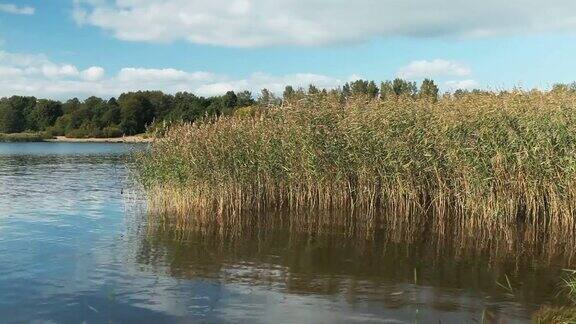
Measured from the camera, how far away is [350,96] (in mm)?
19438

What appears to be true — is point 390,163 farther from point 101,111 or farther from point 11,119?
point 11,119

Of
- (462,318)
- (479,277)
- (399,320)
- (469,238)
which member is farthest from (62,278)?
(469,238)

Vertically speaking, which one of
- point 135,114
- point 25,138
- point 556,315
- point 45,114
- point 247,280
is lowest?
point 247,280

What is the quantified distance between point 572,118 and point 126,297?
11694 mm

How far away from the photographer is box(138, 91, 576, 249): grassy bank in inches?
546

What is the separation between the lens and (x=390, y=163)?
15.9 m

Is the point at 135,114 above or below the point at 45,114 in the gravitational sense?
below

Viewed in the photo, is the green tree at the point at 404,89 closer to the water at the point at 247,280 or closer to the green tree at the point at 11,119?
the water at the point at 247,280

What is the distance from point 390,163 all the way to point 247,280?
7111 mm

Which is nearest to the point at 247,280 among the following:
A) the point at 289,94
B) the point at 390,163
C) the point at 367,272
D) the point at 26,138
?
the point at 367,272

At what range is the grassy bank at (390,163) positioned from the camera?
1387 centimetres

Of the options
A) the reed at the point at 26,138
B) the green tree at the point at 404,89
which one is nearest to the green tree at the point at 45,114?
the reed at the point at 26,138

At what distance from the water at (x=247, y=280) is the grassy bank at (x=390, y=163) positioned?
2407mm

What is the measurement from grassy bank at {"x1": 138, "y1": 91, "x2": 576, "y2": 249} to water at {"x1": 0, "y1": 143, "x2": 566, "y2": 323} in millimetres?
2407
